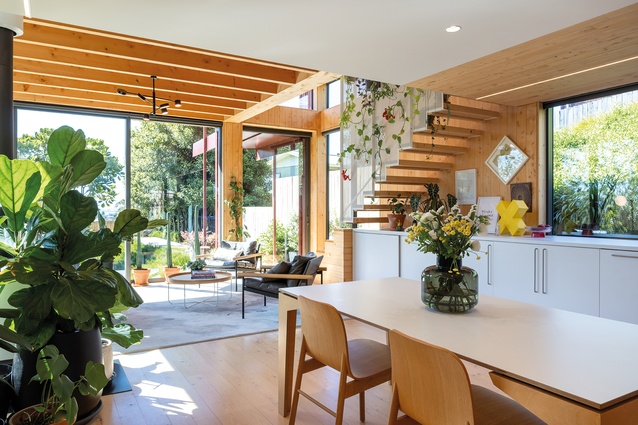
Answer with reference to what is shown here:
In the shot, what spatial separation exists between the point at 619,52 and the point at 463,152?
2.60 meters

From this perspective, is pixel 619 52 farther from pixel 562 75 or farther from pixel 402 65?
pixel 402 65

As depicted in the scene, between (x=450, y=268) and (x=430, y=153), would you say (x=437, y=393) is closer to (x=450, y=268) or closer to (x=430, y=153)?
(x=450, y=268)

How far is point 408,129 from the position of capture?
5848 millimetres

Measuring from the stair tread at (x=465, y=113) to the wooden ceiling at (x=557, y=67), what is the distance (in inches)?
7.5

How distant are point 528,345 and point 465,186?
4671mm

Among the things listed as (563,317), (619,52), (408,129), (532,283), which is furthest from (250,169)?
(563,317)

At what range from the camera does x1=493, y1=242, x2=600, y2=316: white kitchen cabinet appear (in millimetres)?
4125

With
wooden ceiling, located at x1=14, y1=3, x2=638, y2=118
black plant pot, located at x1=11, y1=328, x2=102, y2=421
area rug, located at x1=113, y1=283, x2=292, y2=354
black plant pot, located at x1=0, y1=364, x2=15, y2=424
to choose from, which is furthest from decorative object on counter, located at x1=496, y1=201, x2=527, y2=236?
black plant pot, located at x1=0, y1=364, x2=15, y2=424

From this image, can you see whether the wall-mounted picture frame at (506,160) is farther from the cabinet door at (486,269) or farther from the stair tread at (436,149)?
the cabinet door at (486,269)

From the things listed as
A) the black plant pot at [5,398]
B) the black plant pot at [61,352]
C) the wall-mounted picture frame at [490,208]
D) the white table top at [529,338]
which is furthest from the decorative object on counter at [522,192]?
the black plant pot at [5,398]

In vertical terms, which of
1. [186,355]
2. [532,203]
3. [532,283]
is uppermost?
[532,203]

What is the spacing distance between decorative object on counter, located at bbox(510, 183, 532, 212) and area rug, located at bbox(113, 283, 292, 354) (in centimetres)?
324

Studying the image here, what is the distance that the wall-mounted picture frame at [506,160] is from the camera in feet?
18.2

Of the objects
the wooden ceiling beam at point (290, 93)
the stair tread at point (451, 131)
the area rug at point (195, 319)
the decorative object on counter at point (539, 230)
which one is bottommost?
the area rug at point (195, 319)
